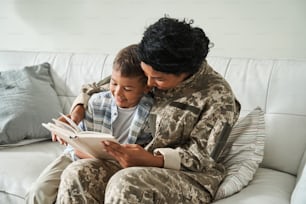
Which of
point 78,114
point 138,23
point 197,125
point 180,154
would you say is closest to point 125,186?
point 180,154

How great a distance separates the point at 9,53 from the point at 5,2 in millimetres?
485

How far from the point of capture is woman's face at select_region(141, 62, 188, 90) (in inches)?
63.9

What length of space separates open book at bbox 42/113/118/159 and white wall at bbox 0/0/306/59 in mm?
1076

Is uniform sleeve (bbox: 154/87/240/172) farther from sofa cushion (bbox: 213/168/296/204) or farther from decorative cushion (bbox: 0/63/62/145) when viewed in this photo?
decorative cushion (bbox: 0/63/62/145)

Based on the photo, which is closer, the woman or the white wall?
the woman

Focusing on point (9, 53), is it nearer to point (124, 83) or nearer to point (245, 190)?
point (124, 83)

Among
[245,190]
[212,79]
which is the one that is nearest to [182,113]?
[212,79]

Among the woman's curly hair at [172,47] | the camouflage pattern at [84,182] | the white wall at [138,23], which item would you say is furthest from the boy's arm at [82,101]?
the white wall at [138,23]

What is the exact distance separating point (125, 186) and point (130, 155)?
0.15 m

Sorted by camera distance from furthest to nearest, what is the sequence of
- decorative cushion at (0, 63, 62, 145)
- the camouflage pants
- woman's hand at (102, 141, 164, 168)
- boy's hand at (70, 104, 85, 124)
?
decorative cushion at (0, 63, 62, 145) → boy's hand at (70, 104, 85, 124) → woman's hand at (102, 141, 164, 168) → the camouflage pants

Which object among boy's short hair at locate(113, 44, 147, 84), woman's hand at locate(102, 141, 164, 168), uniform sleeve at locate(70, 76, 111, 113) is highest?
boy's short hair at locate(113, 44, 147, 84)

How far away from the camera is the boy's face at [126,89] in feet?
5.57

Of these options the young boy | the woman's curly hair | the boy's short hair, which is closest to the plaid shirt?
the young boy

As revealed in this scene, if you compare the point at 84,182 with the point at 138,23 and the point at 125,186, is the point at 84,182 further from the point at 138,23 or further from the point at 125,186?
the point at 138,23
